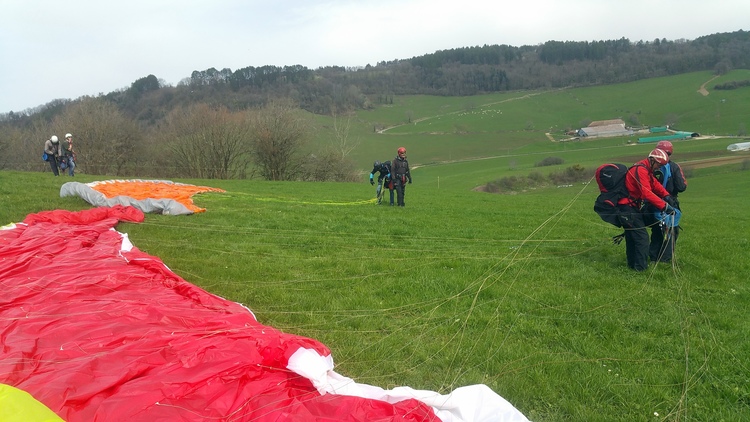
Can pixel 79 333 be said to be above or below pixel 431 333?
above

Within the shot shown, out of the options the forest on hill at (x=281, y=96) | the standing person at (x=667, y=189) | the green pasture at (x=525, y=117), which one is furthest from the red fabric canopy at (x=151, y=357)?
the green pasture at (x=525, y=117)

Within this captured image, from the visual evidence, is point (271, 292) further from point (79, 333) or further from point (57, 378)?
point (57, 378)

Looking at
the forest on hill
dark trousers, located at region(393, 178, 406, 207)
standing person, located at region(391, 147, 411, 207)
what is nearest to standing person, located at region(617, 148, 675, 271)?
standing person, located at region(391, 147, 411, 207)

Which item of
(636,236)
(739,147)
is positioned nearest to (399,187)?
(636,236)

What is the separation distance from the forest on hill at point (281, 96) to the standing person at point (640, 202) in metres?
30.5

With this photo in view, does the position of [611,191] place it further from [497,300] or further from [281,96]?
[281,96]

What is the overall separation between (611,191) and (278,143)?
3255 cm

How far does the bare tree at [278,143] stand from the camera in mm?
37062

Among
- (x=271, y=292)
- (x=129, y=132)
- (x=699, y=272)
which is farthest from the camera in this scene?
(x=129, y=132)

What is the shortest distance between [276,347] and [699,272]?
6144mm

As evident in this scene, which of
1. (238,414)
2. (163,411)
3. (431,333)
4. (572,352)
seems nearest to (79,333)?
(163,411)

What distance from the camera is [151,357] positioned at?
3236 mm

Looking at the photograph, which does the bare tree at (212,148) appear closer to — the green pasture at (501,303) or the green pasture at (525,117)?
the green pasture at (525,117)

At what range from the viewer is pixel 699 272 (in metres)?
6.61
